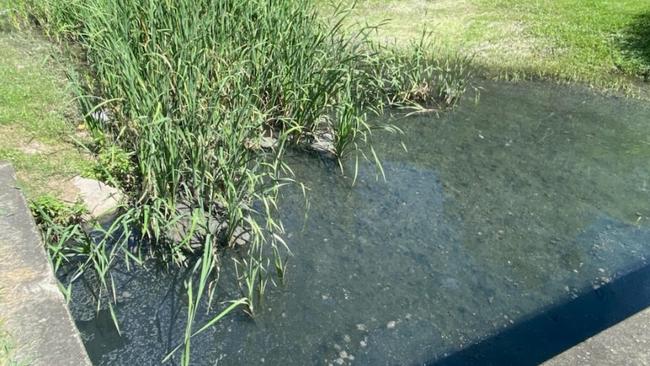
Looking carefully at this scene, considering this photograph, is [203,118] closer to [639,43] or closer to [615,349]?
[615,349]

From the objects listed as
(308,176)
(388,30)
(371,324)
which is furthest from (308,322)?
(388,30)

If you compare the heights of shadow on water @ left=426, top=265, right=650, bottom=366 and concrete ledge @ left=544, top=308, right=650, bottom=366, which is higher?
concrete ledge @ left=544, top=308, right=650, bottom=366

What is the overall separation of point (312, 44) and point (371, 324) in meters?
2.01

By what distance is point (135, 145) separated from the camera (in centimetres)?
344

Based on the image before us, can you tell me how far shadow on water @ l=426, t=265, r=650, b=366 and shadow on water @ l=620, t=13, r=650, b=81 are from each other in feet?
10.2

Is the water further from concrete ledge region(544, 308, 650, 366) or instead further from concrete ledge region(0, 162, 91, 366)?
concrete ledge region(544, 308, 650, 366)

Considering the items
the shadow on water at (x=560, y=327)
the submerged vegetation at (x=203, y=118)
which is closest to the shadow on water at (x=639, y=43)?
the submerged vegetation at (x=203, y=118)

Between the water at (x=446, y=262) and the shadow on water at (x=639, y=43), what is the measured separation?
1173 millimetres

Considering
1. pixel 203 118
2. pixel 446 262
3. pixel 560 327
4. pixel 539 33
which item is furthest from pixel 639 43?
pixel 203 118

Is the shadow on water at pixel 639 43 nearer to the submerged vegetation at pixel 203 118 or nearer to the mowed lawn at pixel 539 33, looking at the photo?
the mowed lawn at pixel 539 33

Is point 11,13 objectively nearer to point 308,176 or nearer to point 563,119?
point 308,176

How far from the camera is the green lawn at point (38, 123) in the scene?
3.38m

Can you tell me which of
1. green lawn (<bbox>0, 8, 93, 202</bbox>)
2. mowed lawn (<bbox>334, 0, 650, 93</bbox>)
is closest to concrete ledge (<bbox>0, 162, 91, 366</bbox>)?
green lawn (<bbox>0, 8, 93, 202</bbox>)

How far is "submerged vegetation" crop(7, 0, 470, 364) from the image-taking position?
119 inches
